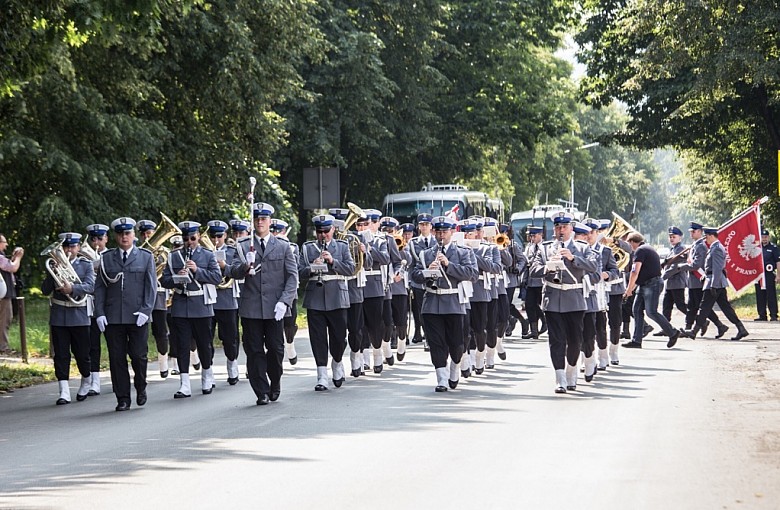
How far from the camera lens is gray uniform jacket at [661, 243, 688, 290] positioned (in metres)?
25.8

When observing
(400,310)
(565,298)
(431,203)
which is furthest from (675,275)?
(431,203)

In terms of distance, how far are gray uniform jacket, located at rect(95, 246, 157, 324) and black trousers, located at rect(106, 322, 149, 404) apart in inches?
4.4

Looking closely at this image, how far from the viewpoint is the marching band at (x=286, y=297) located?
579 inches

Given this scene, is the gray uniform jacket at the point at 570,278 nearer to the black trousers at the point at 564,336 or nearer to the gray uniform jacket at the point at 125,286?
the black trousers at the point at 564,336

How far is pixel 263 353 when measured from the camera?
1457cm

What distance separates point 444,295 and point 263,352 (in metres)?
2.28

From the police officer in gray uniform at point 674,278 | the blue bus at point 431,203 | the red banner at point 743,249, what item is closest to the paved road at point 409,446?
the police officer in gray uniform at point 674,278

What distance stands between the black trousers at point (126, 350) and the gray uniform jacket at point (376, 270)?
4370mm

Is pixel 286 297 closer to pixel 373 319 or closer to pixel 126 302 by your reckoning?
pixel 126 302

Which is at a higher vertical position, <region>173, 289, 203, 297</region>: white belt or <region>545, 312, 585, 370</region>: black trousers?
<region>173, 289, 203, 297</region>: white belt

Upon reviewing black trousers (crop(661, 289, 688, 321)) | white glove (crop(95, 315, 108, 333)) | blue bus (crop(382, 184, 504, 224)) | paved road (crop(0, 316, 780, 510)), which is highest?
blue bus (crop(382, 184, 504, 224))

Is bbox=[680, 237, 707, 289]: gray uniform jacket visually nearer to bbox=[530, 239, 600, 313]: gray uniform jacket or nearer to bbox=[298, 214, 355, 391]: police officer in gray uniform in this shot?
bbox=[530, 239, 600, 313]: gray uniform jacket

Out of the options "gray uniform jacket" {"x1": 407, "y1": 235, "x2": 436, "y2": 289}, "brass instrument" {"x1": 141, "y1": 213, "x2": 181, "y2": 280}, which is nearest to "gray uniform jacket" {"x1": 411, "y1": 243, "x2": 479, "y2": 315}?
"gray uniform jacket" {"x1": 407, "y1": 235, "x2": 436, "y2": 289}

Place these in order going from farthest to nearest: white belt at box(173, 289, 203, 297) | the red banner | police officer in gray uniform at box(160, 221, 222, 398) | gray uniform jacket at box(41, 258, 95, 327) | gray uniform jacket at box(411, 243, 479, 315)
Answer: the red banner
white belt at box(173, 289, 203, 297)
police officer in gray uniform at box(160, 221, 222, 398)
gray uniform jacket at box(41, 258, 95, 327)
gray uniform jacket at box(411, 243, 479, 315)
